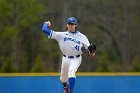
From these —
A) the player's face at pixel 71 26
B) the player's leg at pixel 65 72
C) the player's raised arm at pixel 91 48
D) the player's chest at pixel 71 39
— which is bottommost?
the player's leg at pixel 65 72

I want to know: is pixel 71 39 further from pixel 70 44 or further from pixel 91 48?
pixel 91 48

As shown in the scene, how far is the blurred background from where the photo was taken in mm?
27594

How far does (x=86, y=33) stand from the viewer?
1180 inches

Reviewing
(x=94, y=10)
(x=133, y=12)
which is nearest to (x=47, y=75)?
(x=94, y=10)

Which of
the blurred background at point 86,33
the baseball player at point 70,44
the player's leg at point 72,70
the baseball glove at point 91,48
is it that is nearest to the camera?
the player's leg at point 72,70

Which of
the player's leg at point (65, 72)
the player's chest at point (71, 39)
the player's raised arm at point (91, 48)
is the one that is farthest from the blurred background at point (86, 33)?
the player's raised arm at point (91, 48)

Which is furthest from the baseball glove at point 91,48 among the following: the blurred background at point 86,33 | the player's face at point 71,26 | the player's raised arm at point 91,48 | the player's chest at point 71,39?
the blurred background at point 86,33

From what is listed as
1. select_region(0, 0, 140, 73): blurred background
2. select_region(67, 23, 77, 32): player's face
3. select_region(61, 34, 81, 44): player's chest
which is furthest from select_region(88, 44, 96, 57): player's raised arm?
select_region(0, 0, 140, 73): blurred background

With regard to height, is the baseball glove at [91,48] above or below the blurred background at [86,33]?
below

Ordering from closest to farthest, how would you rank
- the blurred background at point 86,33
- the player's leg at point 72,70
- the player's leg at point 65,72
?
the player's leg at point 72,70, the player's leg at point 65,72, the blurred background at point 86,33

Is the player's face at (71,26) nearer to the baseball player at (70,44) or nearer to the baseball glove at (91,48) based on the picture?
the baseball player at (70,44)

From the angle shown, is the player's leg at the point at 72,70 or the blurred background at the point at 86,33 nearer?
the player's leg at the point at 72,70

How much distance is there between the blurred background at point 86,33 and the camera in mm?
27594

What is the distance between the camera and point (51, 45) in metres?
32.3
